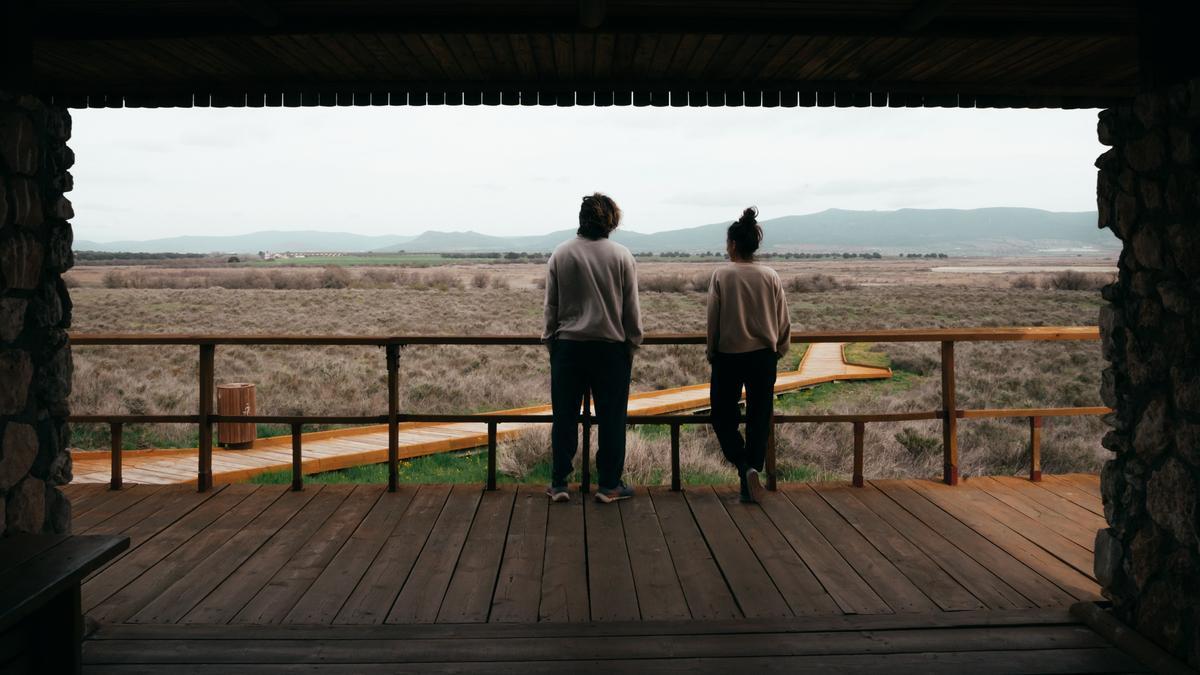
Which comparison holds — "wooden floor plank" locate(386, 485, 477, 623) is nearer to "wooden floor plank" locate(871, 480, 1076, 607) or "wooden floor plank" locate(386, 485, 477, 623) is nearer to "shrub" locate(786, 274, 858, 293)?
"wooden floor plank" locate(871, 480, 1076, 607)

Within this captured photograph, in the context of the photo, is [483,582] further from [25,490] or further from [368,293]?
[368,293]

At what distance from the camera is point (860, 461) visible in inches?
194

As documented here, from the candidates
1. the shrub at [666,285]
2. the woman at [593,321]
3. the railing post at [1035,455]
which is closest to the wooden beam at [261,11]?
the woman at [593,321]

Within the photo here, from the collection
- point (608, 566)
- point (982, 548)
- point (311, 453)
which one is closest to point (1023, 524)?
point (982, 548)

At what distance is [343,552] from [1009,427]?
1230 cm

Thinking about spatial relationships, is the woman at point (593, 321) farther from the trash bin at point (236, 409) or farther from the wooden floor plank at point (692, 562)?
the trash bin at point (236, 409)

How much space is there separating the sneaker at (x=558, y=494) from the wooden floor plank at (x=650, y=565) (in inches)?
12.1

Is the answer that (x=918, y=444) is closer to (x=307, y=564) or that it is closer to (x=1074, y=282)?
(x=307, y=564)

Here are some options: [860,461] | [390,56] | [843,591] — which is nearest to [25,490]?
[390,56]

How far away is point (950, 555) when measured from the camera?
371cm

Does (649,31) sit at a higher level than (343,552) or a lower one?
higher

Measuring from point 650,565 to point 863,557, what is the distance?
963mm

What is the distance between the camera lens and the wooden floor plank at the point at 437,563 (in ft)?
10.1

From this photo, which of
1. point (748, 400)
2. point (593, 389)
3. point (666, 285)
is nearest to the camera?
point (593, 389)
